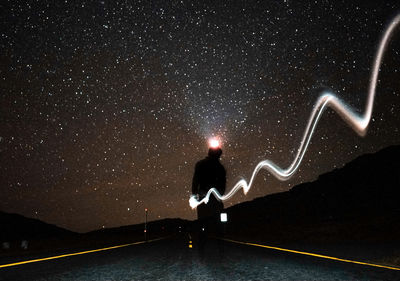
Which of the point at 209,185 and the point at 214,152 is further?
the point at 209,185

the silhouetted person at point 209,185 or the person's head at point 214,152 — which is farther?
the silhouetted person at point 209,185

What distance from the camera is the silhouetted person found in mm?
9477

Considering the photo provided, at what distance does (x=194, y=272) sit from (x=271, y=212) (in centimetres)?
16530

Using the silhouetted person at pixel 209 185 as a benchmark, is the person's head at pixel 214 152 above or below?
above

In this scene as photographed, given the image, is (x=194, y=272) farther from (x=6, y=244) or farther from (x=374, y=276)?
(x=6, y=244)

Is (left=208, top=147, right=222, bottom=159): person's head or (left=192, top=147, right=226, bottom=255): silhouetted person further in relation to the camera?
(left=192, top=147, right=226, bottom=255): silhouetted person

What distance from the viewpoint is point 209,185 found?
9.47 metres

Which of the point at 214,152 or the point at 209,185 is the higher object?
the point at 214,152

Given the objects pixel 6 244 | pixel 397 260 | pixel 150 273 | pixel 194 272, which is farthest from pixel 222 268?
pixel 6 244

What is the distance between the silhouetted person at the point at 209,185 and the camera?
9477mm

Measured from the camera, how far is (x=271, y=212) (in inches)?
6531

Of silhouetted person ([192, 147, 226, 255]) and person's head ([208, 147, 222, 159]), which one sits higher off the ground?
person's head ([208, 147, 222, 159])

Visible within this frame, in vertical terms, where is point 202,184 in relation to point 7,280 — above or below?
above

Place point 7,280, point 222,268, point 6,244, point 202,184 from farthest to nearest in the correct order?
point 6,244 → point 202,184 → point 222,268 → point 7,280
